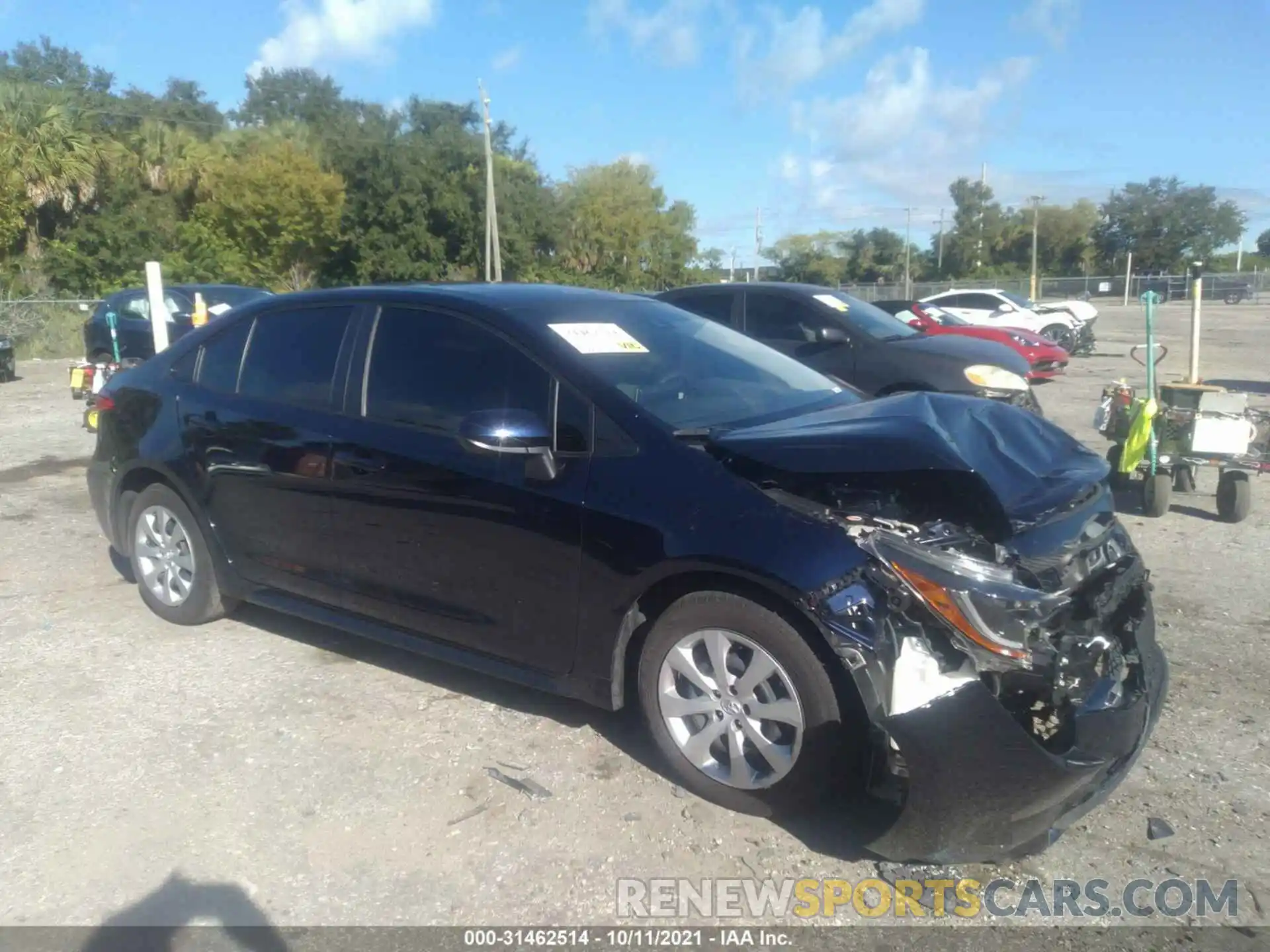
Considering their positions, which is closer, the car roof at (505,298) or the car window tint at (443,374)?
the car window tint at (443,374)

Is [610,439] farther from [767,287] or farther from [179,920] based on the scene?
[767,287]

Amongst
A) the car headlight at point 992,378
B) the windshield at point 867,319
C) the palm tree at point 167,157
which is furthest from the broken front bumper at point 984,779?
the palm tree at point 167,157

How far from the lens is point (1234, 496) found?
7434mm

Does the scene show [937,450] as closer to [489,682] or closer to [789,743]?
[789,743]

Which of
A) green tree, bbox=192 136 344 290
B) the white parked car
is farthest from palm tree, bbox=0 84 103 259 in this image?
the white parked car

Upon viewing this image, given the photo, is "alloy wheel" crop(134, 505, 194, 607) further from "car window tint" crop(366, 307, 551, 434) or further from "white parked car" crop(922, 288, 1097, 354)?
"white parked car" crop(922, 288, 1097, 354)

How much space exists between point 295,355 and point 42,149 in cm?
3242

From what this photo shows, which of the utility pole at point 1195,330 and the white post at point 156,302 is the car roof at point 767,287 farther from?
the white post at point 156,302

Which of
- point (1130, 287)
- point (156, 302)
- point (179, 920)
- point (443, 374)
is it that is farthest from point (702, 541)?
point (1130, 287)

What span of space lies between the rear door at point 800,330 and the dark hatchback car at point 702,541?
4.77 meters

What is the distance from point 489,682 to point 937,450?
2310 millimetres

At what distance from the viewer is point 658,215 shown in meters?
55.8

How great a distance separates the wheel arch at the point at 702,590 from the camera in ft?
10.6

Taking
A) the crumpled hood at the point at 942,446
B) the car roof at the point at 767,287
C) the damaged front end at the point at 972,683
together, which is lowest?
the damaged front end at the point at 972,683
